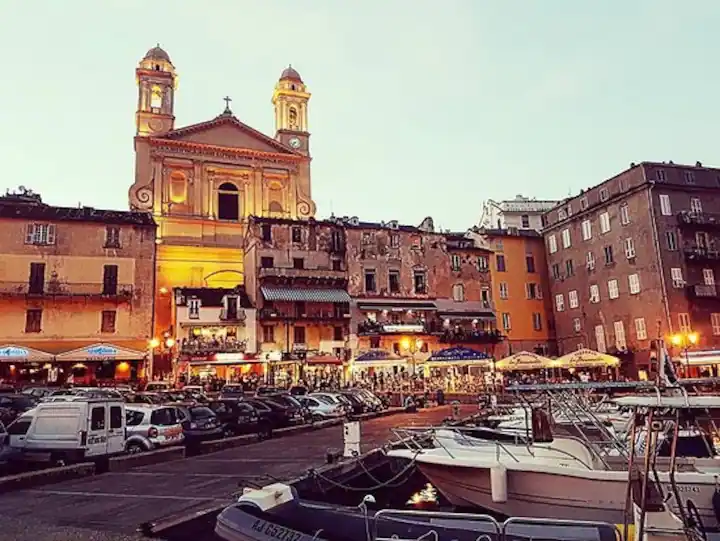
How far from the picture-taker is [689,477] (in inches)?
400

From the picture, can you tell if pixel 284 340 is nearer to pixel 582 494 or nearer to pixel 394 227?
pixel 394 227

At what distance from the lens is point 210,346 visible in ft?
149

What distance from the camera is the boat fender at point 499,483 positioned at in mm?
11617

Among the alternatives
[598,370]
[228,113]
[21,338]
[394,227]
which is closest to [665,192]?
[598,370]

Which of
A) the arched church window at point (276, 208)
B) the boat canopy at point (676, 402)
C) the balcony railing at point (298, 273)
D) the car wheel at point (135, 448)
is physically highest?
the arched church window at point (276, 208)

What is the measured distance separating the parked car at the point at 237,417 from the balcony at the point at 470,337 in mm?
31028

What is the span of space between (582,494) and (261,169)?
57.3 meters

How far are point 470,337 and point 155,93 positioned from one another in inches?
1665

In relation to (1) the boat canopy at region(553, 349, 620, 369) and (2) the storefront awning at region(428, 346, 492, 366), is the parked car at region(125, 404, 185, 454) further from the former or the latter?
(1) the boat canopy at region(553, 349, 620, 369)

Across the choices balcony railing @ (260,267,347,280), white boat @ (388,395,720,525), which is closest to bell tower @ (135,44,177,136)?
balcony railing @ (260,267,347,280)

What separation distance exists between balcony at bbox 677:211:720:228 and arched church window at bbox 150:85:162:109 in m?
51.9

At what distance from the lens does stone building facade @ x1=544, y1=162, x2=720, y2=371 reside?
45.0 metres

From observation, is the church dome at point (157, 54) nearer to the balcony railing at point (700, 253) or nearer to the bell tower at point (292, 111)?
the bell tower at point (292, 111)

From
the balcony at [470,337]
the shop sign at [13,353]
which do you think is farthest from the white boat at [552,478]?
the balcony at [470,337]
